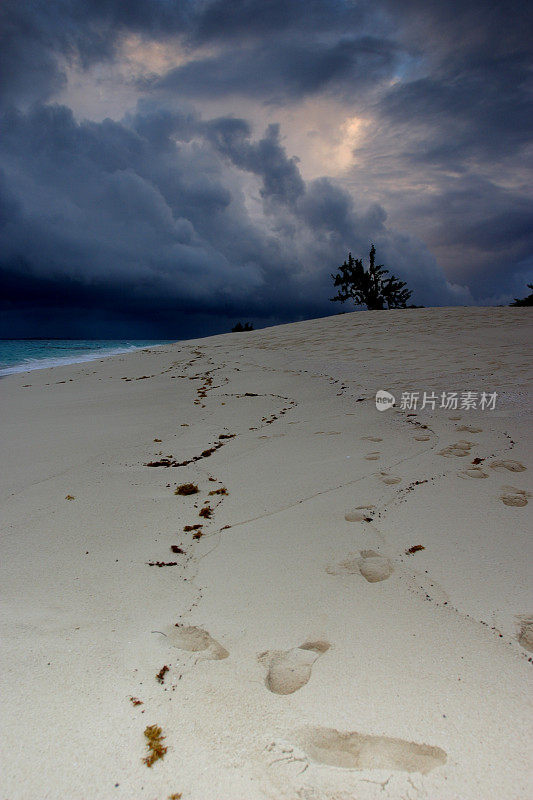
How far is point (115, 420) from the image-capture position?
3486 mm

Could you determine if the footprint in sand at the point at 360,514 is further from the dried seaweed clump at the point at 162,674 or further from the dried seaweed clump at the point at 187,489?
the dried seaweed clump at the point at 162,674

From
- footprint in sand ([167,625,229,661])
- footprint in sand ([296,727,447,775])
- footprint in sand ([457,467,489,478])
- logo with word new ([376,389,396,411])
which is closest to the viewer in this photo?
footprint in sand ([296,727,447,775])

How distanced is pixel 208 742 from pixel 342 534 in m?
0.88

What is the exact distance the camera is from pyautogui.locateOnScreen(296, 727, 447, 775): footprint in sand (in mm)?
792

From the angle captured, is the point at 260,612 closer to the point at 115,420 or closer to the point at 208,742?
the point at 208,742

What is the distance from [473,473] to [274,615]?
135 cm

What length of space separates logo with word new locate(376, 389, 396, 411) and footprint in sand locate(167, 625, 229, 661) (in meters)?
2.57

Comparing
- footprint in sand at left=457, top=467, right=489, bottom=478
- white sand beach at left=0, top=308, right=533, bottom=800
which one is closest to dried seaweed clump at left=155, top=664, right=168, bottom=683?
white sand beach at left=0, top=308, right=533, bottom=800

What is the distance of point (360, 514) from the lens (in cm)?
171

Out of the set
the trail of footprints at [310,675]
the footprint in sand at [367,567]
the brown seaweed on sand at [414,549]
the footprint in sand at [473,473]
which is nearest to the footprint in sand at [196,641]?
the trail of footprints at [310,675]

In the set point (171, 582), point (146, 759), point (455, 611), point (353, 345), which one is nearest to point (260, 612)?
point (171, 582)

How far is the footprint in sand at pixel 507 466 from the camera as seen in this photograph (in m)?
2.00

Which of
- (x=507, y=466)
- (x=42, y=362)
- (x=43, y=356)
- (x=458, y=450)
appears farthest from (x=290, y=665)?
(x=43, y=356)

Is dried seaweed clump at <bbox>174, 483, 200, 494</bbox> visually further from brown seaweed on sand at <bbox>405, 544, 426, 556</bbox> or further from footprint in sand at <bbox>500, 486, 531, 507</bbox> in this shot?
footprint in sand at <bbox>500, 486, 531, 507</bbox>
